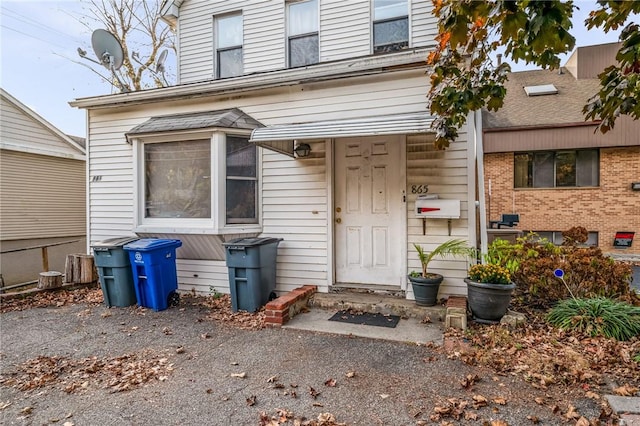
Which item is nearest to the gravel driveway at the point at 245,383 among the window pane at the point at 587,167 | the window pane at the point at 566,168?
the window pane at the point at 566,168

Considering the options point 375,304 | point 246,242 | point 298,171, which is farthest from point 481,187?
point 246,242

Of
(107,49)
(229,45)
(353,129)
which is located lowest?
(353,129)

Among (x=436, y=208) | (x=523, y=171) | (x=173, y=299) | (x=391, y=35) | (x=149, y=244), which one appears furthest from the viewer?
(x=523, y=171)

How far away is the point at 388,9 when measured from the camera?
22.9 ft

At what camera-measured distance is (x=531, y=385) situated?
2941 mm

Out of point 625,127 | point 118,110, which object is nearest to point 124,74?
point 118,110

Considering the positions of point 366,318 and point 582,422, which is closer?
point 582,422

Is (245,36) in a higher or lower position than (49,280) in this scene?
higher

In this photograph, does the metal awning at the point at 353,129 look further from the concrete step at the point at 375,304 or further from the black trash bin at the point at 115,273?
the black trash bin at the point at 115,273

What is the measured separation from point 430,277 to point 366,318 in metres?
1.02

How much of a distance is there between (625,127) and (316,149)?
11.4 meters

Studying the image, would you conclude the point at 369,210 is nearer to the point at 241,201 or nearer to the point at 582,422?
the point at 241,201

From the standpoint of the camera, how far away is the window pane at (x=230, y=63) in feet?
26.4

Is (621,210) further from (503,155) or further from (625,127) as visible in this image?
(503,155)
